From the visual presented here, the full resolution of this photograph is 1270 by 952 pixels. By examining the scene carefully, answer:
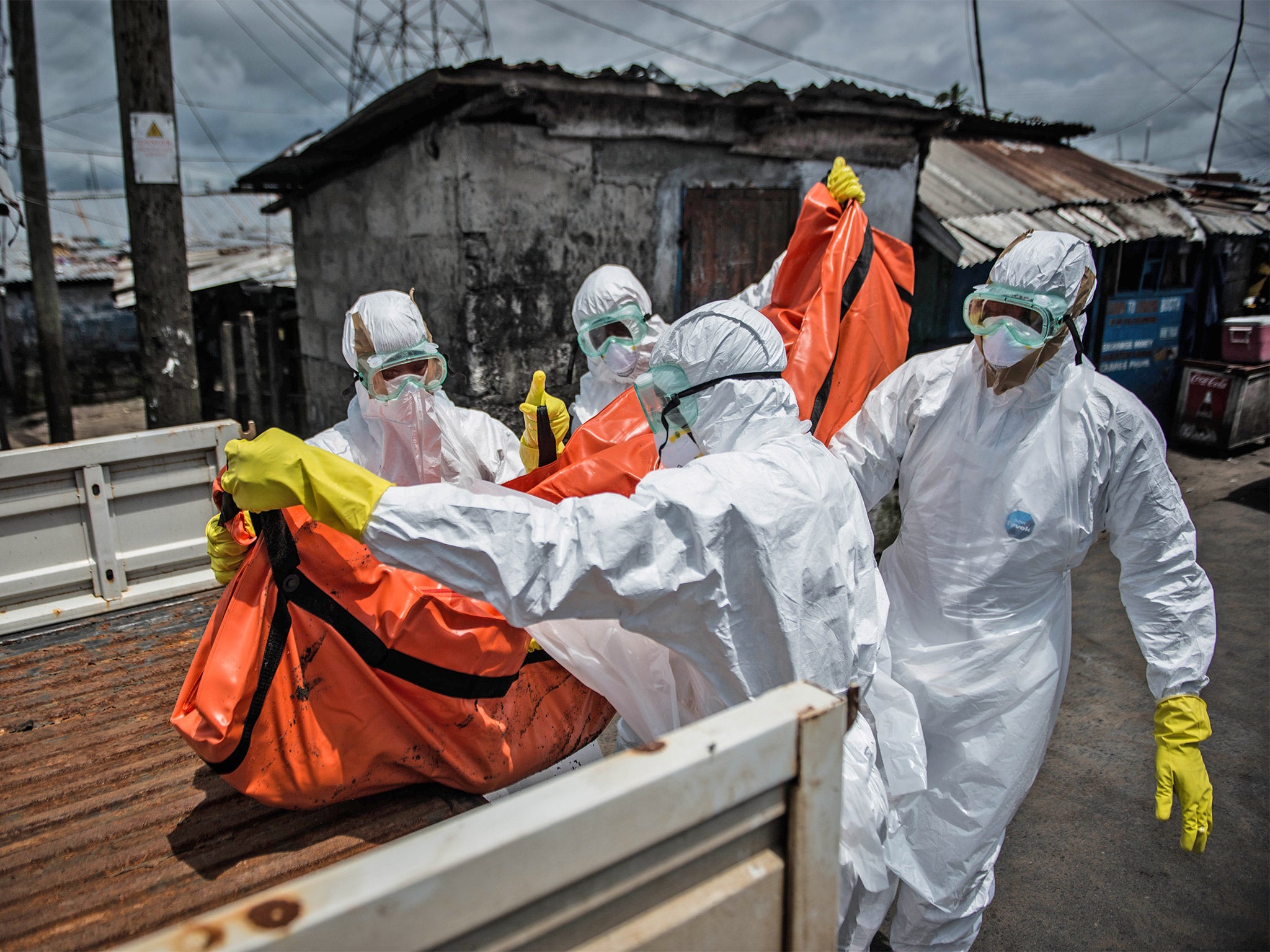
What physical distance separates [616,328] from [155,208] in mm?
2645

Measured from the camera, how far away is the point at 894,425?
8.55 feet

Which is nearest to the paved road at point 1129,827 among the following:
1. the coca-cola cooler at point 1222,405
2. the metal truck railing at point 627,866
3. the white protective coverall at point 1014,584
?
the white protective coverall at point 1014,584

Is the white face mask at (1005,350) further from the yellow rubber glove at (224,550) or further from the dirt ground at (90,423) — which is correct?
the dirt ground at (90,423)

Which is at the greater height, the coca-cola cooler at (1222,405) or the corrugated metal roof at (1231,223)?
the corrugated metal roof at (1231,223)

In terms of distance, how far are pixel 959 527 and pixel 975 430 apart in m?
0.30

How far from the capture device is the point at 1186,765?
2.29m

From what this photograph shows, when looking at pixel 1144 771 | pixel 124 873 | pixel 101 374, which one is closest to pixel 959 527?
pixel 1144 771

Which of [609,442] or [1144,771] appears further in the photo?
[1144,771]

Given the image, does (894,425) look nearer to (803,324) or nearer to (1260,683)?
(803,324)

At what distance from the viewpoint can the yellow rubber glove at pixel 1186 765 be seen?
2.28 meters

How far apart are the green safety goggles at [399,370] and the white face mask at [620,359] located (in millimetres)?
1088

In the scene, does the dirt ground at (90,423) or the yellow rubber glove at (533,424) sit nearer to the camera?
the yellow rubber glove at (533,424)

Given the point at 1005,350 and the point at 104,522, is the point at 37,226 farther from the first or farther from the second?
the point at 1005,350

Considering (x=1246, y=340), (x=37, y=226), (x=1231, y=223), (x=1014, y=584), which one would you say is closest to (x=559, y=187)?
(x=1014, y=584)
